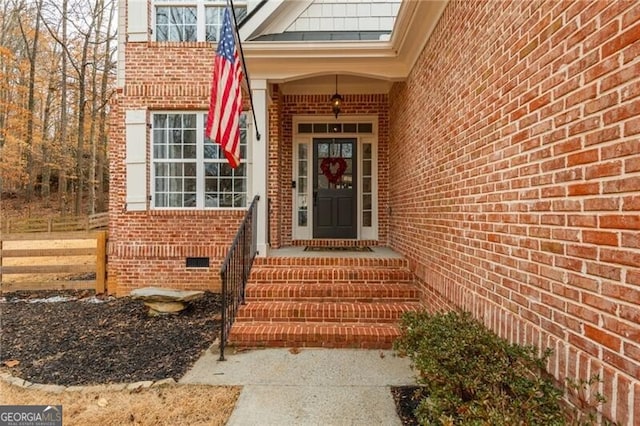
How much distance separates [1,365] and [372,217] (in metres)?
5.47

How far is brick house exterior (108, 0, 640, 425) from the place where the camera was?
147cm

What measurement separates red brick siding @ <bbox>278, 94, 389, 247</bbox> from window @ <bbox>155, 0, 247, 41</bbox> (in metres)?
1.62

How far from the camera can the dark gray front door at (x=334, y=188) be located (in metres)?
6.63

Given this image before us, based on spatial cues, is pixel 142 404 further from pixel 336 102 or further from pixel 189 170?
pixel 336 102

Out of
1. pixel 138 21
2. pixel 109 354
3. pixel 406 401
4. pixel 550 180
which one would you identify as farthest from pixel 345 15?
pixel 109 354

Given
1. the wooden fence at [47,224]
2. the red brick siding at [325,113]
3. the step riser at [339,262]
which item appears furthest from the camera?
the wooden fence at [47,224]

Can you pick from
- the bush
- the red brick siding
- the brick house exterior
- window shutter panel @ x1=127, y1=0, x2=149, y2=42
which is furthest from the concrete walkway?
window shutter panel @ x1=127, y1=0, x2=149, y2=42

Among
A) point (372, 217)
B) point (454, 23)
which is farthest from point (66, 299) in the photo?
point (454, 23)

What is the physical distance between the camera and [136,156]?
19.2ft

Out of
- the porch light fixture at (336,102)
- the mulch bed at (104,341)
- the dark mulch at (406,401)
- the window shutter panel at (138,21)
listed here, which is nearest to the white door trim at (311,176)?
the porch light fixture at (336,102)

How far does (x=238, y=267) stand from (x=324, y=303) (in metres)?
1.11

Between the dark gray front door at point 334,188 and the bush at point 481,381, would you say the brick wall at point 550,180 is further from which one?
the dark gray front door at point 334,188

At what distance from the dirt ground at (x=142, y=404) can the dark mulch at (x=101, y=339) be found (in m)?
0.24

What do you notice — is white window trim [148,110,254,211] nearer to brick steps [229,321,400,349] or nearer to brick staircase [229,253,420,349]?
brick staircase [229,253,420,349]
